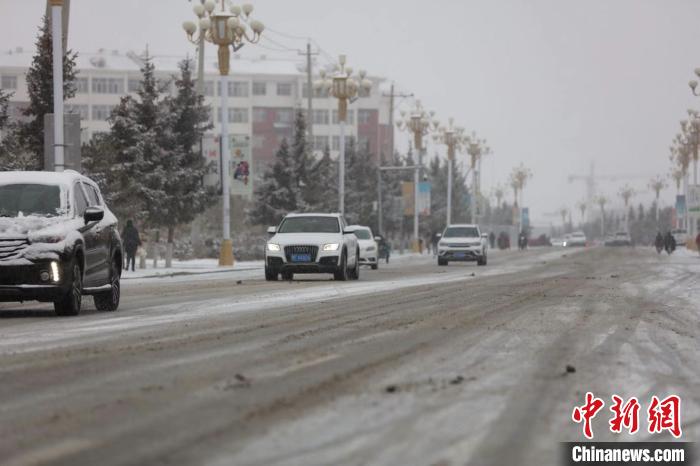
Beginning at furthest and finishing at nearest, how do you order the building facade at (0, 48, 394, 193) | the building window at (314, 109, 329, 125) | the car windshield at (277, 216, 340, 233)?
1. the building window at (314, 109, 329, 125)
2. the building facade at (0, 48, 394, 193)
3. the car windshield at (277, 216, 340, 233)

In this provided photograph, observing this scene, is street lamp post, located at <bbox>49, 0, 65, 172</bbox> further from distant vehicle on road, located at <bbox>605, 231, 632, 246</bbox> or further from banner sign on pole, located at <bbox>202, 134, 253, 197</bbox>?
distant vehicle on road, located at <bbox>605, 231, 632, 246</bbox>

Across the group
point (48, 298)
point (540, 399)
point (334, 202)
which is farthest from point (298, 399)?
point (334, 202)

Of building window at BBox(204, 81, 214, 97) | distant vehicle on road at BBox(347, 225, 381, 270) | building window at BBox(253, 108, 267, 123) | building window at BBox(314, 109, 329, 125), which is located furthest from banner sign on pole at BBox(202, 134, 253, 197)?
building window at BBox(314, 109, 329, 125)

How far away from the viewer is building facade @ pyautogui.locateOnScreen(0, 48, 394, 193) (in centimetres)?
15762

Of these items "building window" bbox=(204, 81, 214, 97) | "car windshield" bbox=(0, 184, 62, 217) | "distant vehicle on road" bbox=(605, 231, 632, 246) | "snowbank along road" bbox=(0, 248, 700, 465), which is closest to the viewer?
"snowbank along road" bbox=(0, 248, 700, 465)

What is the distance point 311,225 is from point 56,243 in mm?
18147

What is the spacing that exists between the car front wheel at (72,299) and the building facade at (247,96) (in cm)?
13638

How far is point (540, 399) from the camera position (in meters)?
8.26

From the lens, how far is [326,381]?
9.02 meters

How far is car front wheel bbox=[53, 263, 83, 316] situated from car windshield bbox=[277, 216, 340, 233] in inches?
681

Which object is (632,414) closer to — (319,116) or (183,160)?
(183,160)

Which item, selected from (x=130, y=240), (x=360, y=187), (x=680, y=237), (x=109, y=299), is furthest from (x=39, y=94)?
(x=680, y=237)

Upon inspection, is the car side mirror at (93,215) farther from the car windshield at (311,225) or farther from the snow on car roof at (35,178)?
the car windshield at (311,225)

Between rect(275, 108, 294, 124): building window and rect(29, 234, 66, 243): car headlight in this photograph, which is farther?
rect(275, 108, 294, 124): building window
